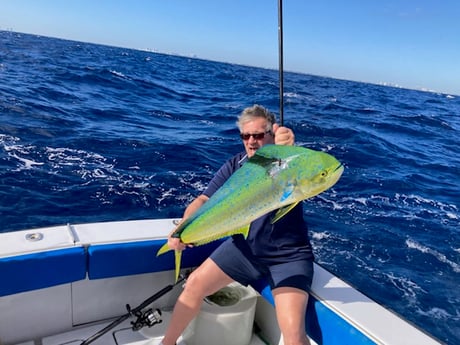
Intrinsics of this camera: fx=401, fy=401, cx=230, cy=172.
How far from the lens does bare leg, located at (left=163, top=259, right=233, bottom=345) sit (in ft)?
8.48

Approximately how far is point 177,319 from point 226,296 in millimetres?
514

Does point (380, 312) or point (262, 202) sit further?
point (380, 312)

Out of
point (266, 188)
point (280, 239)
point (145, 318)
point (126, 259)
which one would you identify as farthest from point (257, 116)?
point (145, 318)

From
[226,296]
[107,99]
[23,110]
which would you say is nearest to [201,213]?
[226,296]

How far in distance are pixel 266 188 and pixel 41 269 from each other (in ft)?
5.24

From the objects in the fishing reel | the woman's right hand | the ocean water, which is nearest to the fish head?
the woman's right hand

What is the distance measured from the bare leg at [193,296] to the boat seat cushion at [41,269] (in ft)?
2.15

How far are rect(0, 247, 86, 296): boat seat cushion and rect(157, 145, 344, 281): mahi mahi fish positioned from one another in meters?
1.14

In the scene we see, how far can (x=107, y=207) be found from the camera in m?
6.16

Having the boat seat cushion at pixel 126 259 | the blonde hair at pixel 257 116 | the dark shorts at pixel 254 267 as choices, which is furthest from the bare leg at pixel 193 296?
the blonde hair at pixel 257 116

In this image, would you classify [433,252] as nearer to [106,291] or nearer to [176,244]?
[106,291]

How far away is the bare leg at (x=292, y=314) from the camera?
2283 mm

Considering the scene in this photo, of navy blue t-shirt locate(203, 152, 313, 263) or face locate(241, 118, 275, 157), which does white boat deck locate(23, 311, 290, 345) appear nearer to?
navy blue t-shirt locate(203, 152, 313, 263)

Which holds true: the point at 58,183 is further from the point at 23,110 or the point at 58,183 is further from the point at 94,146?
the point at 23,110
